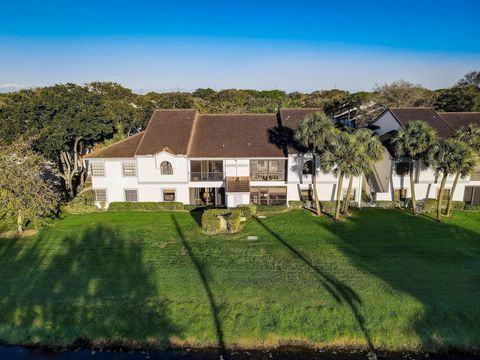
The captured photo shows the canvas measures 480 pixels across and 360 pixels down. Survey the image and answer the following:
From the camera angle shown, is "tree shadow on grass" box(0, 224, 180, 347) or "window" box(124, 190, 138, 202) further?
"window" box(124, 190, 138, 202)

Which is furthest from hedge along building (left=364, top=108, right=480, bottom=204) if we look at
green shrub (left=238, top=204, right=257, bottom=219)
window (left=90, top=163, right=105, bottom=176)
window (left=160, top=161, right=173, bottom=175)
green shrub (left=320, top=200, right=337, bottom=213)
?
window (left=90, top=163, right=105, bottom=176)

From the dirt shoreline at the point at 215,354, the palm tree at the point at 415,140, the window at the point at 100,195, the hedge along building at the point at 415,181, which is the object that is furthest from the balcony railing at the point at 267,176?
the dirt shoreline at the point at 215,354

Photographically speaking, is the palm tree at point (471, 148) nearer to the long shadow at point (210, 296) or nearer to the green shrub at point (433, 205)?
the green shrub at point (433, 205)

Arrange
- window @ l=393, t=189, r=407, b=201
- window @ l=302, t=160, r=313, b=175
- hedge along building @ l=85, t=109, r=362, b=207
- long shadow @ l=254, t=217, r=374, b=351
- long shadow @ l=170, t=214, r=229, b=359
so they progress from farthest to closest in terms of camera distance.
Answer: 1. window @ l=393, t=189, r=407, b=201
2. window @ l=302, t=160, r=313, b=175
3. hedge along building @ l=85, t=109, r=362, b=207
4. long shadow @ l=254, t=217, r=374, b=351
5. long shadow @ l=170, t=214, r=229, b=359

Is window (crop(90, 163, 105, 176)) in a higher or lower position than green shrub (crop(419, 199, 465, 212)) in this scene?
higher

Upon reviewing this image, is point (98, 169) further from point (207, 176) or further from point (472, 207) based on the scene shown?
point (472, 207)

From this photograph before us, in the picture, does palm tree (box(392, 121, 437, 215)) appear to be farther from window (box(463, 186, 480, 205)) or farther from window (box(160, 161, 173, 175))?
window (box(160, 161, 173, 175))

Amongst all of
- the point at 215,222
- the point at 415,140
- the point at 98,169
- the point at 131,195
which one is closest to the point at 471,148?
the point at 415,140
